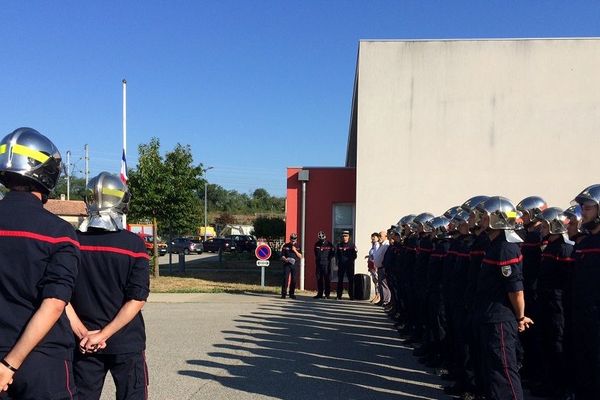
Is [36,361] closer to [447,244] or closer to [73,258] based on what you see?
[73,258]

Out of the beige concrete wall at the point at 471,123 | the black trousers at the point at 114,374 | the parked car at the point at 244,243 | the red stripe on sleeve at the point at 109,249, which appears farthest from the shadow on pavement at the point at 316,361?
the parked car at the point at 244,243

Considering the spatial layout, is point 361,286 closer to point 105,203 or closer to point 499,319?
point 499,319

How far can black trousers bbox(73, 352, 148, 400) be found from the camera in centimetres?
374

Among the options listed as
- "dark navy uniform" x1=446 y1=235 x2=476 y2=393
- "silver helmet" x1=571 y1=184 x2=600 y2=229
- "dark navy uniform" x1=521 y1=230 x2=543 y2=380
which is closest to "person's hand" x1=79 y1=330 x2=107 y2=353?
"dark navy uniform" x1=446 y1=235 x2=476 y2=393

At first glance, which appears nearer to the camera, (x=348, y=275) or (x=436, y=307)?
(x=436, y=307)

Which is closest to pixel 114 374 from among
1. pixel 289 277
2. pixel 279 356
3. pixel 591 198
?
pixel 591 198

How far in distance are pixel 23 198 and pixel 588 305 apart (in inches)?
179

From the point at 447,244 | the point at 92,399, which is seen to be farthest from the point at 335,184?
the point at 92,399

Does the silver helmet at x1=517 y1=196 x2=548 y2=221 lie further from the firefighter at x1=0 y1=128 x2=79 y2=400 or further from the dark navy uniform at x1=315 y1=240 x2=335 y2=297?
the dark navy uniform at x1=315 y1=240 x2=335 y2=297

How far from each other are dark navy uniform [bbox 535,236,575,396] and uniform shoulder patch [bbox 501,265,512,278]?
1584 mm

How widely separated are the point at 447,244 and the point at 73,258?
237 inches

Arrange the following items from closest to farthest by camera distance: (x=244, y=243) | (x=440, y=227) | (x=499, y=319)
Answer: (x=499, y=319), (x=440, y=227), (x=244, y=243)

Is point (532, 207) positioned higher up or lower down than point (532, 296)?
higher up

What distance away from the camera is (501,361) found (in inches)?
194
